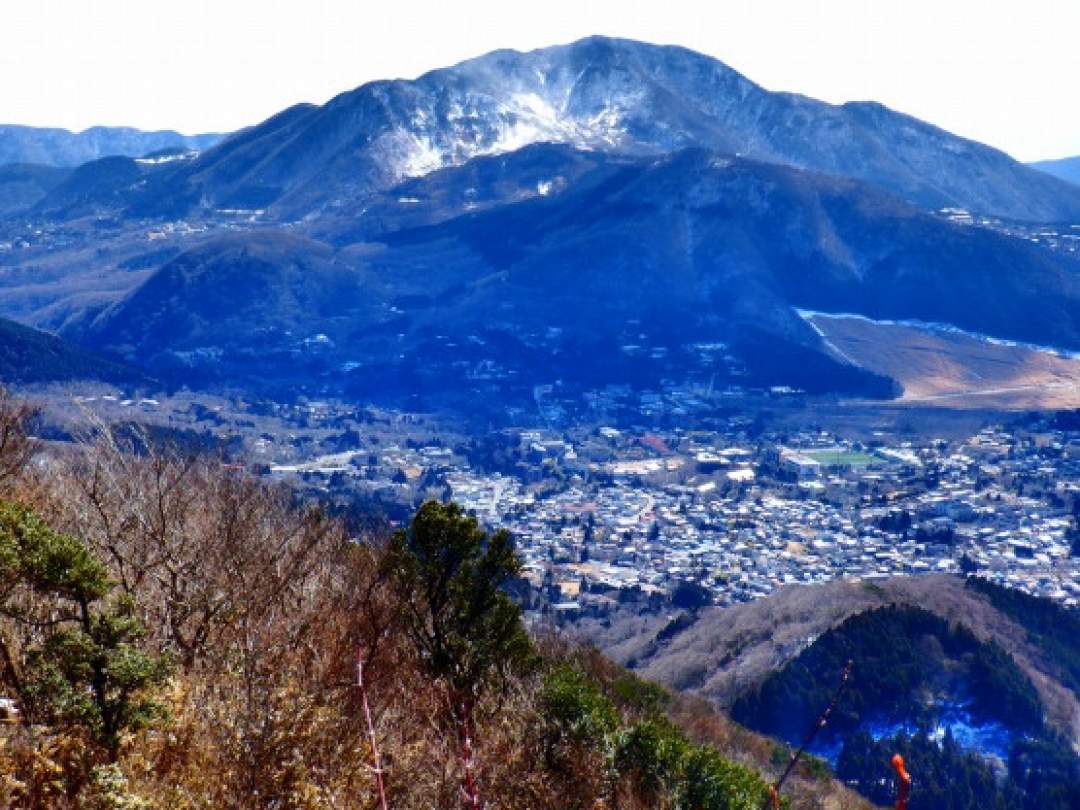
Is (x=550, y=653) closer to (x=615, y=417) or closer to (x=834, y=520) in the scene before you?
(x=834, y=520)

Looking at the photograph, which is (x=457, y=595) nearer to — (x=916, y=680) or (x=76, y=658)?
(x=76, y=658)

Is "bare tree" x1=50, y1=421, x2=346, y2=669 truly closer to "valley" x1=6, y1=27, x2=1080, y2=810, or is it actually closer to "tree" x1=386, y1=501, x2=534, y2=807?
"valley" x1=6, y1=27, x2=1080, y2=810

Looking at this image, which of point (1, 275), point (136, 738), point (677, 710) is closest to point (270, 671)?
point (136, 738)

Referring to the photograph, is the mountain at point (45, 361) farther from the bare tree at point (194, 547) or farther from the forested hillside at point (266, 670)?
the forested hillside at point (266, 670)

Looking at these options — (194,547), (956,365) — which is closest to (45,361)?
(194,547)

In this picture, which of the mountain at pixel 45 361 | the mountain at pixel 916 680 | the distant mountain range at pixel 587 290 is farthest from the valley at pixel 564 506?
the distant mountain range at pixel 587 290

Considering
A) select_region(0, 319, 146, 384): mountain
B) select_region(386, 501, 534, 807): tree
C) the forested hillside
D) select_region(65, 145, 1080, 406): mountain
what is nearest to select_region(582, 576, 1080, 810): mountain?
the forested hillside
